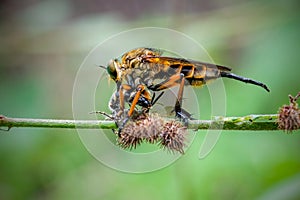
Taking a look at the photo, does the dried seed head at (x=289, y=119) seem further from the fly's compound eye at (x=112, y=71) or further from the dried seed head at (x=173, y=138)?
the fly's compound eye at (x=112, y=71)

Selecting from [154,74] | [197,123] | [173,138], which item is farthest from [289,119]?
[154,74]

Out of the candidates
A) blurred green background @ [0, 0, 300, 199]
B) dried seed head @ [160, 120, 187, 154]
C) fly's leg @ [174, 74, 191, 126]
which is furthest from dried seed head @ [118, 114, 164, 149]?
blurred green background @ [0, 0, 300, 199]

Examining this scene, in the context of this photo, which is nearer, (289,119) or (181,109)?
(289,119)

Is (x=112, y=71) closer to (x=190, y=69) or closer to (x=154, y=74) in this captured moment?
(x=154, y=74)

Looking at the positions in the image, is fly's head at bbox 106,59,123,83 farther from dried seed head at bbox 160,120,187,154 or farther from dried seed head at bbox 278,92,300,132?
dried seed head at bbox 278,92,300,132

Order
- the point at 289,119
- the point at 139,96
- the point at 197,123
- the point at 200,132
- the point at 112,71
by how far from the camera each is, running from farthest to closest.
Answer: the point at 200,132
the point at 112,71
the point at 139,96
the point at 197,123
the point at 289,119

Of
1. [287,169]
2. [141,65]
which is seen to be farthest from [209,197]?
[141,65]
